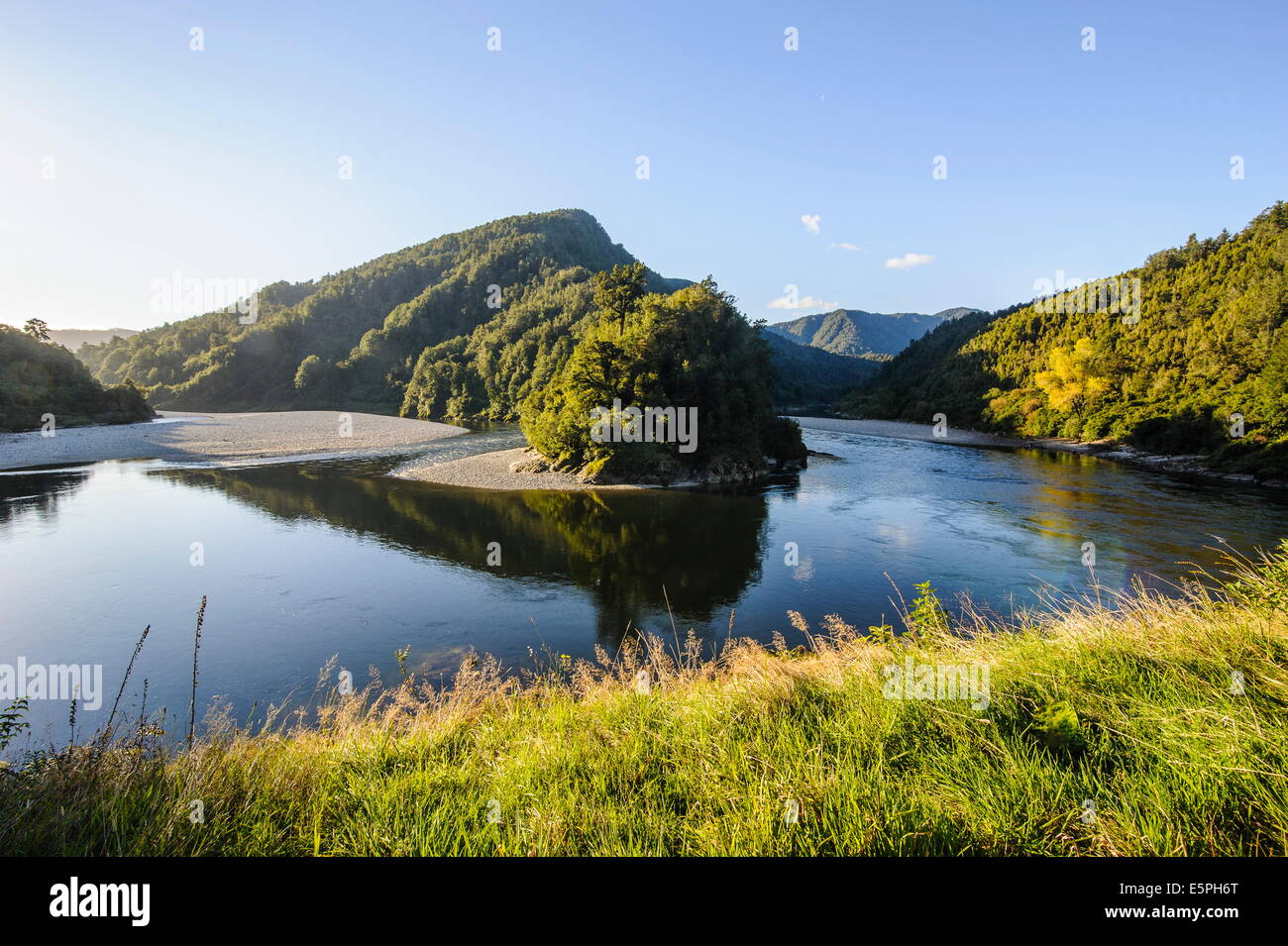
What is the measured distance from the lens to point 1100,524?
27094 mm

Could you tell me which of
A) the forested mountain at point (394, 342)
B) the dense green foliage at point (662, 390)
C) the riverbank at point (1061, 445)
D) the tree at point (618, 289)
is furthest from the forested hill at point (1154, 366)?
the forested mountain at point (394, 342)

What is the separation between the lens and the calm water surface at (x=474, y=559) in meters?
14.5

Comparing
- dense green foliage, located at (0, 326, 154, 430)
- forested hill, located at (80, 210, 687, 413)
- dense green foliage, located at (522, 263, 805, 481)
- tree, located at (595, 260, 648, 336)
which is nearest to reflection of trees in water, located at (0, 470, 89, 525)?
dense green foliage, located at (0, 326, 154, 430)

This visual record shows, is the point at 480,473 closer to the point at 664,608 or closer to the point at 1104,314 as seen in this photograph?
the point at 664,608

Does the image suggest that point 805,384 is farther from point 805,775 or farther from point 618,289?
point 805,775

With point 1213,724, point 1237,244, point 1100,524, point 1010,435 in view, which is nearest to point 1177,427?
point 1010,435

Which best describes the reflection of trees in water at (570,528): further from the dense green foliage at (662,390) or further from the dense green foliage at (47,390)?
the dense green foliage at (47,390)

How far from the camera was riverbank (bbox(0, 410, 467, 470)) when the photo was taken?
139 feet

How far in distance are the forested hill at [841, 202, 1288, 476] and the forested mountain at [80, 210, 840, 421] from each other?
5673 cm

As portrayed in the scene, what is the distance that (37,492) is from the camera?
3042 centimetres

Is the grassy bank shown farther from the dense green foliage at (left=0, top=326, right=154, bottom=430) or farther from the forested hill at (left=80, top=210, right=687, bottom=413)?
the forested hill at (left=80, top=210, right=687, bottom=413)

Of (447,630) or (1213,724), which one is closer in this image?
(1213,724)

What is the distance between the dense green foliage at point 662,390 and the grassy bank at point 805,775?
34637mm
